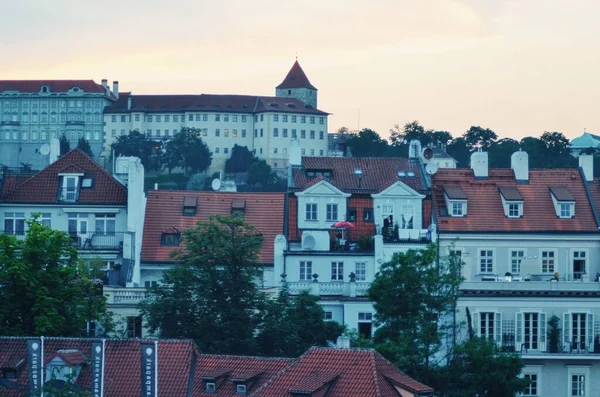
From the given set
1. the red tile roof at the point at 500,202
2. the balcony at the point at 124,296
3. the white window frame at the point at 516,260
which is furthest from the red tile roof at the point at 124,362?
the white window frame at the point at 516,260

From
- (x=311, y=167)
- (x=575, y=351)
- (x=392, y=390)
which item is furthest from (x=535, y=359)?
(x=392, y=390)

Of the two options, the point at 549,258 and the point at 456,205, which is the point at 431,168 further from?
the point at 549,258

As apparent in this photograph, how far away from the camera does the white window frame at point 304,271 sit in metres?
72.8

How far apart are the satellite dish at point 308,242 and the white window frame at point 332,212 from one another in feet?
5.86

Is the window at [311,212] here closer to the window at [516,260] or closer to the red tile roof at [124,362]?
the window at [516,260]

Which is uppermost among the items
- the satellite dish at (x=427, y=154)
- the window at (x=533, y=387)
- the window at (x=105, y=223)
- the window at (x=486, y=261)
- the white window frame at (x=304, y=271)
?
the satellite dish at (x=427, y=154)

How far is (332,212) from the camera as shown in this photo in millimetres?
75438

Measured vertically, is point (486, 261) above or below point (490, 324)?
→ above

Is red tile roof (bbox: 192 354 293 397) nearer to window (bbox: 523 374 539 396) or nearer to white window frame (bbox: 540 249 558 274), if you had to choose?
window (bbox: 523 374 539 396)

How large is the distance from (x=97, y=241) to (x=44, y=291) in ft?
42.7

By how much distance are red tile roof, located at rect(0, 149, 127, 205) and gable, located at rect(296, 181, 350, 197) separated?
8199mm

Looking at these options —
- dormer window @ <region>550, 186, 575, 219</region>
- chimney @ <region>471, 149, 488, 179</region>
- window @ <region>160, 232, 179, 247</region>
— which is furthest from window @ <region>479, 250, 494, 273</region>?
window @ <region>160, 232, 179, 247</region>

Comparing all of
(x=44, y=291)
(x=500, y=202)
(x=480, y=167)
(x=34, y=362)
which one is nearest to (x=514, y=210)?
(x=500, y=202)

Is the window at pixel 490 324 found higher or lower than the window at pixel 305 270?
lower
